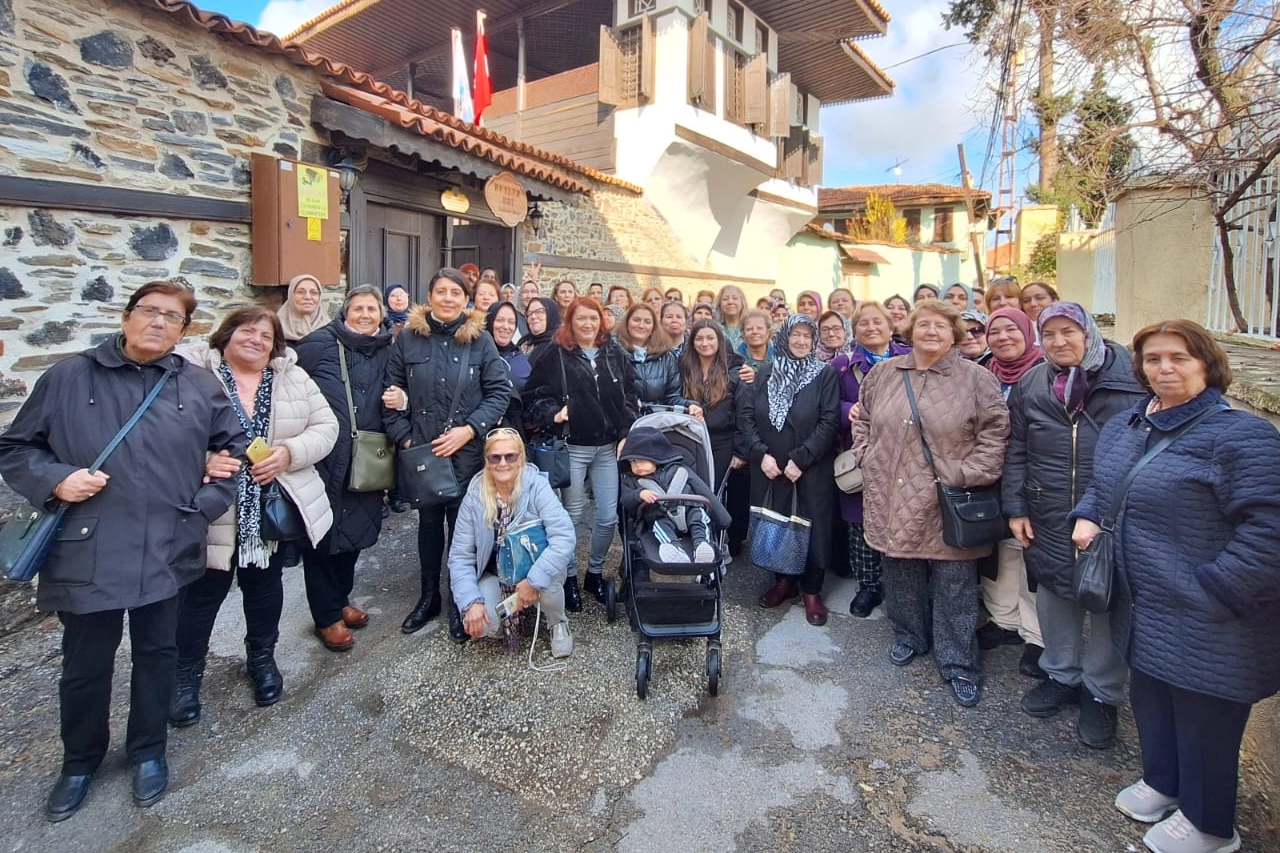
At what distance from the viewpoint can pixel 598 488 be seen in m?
3.94

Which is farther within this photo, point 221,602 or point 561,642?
point 561,642

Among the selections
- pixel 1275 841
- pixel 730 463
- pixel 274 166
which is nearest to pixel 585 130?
pixel 274 166

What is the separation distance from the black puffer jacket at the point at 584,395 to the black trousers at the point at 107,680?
2002mm

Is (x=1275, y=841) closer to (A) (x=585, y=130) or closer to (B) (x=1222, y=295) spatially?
(B) (x=1222, y=295)

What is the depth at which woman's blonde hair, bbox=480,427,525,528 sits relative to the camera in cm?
314

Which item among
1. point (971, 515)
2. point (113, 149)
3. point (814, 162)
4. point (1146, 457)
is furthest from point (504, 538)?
point (814, 162)

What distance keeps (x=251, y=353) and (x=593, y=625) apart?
2.07 m

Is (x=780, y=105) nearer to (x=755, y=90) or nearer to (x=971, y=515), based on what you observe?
(x=755, y=90)

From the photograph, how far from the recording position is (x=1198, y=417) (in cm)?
202

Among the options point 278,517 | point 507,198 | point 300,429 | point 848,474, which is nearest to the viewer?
point 278,517

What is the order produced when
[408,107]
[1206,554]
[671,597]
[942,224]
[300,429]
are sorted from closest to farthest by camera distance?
[1206,554] → [300,429] → [671,597] → [408,107] → [942,224]

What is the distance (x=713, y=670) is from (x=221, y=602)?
208cm

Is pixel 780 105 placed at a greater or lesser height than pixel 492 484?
greater

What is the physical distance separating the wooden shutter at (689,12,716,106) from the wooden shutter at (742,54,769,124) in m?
1.27
